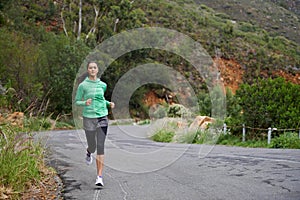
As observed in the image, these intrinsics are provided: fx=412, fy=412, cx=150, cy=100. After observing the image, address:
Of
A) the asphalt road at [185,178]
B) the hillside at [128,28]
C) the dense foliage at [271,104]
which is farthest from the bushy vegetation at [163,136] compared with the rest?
the hillside at [128,28]

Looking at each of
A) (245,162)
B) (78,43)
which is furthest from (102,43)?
(245,162)

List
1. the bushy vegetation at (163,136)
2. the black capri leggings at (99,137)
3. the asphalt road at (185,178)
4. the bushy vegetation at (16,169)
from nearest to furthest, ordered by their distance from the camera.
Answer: the bushy vegetation at (16,169), the asphalt road at (185,178), the black capri leggings at (99,137), the bushy vegetation at (163,136)

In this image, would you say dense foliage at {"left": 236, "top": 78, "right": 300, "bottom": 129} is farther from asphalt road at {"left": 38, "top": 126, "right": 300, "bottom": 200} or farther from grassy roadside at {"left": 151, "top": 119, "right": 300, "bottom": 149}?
asphalt road at {"left": 38, "top": 126, "right": 300, "bottom": 200}

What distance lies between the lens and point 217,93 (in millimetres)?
24891

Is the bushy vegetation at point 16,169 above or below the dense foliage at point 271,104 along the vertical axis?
below

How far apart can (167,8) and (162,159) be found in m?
54.9

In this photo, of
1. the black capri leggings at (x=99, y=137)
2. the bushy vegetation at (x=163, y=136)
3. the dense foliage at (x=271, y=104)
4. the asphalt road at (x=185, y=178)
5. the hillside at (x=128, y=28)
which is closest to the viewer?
the asphalt road at (x=185, y=178)

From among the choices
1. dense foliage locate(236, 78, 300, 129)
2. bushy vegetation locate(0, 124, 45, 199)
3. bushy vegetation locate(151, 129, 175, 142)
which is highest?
dense foliage locate(236, 78, 300, 129)

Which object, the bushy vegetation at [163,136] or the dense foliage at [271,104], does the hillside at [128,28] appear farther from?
the dense foliage at [271,104]

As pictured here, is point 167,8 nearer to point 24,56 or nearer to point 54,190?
point 24,56

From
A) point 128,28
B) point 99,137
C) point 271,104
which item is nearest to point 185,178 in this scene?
point 99,137

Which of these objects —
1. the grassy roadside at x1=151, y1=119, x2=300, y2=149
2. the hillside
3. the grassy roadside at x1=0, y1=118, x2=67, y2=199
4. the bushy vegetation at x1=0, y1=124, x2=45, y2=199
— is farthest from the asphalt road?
the hillside

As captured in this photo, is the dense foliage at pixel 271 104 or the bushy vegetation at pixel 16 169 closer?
the bushy vegetation at pixel 16 169

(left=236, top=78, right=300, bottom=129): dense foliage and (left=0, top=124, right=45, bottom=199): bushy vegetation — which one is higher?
(left=236, top=78, right=300, bottom=129): dense foliage
